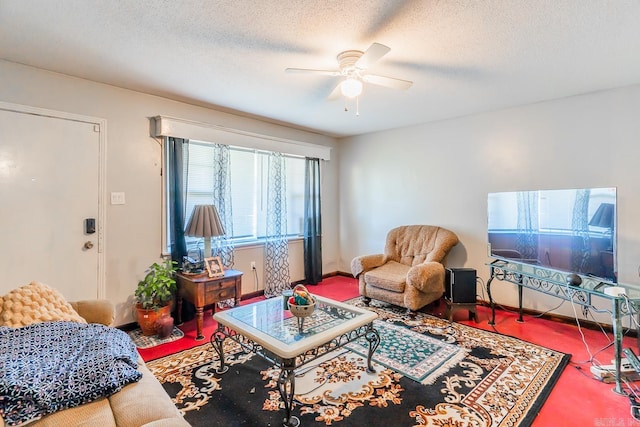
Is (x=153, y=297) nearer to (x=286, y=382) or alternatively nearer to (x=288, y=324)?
(x=288, y=324)

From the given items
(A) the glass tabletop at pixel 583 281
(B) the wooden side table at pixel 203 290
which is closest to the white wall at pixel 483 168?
(A) the glass tabletop at pixel 583 281

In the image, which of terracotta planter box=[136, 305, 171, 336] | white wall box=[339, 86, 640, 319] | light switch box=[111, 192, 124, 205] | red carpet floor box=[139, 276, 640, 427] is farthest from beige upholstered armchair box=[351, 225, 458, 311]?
light switch box=[111, 192, 124, 205]

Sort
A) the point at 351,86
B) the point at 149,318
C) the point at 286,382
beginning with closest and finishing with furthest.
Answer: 1. the point at 286,382
2. the point at 351,86
3. the point at 149,318

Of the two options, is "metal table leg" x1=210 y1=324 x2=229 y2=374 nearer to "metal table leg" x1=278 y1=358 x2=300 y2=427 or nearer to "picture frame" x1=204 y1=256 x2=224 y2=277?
"metal table leg" x1=278 y1=358 x2=300 y2=427

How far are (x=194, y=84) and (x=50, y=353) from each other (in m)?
2.34

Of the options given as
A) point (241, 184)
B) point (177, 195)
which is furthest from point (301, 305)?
point (241, 184)

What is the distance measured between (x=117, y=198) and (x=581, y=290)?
13.3ft

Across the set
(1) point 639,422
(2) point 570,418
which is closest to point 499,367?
(2) point 570,418

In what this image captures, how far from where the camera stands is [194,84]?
288 cm

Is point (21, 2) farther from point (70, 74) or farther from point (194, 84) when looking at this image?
point (194, 84)

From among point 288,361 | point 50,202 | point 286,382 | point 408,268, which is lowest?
point 286,382

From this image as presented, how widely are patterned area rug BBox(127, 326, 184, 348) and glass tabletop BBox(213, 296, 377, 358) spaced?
0.98 meters

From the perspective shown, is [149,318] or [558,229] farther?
[149,318]

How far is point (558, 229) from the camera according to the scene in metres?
2.73
